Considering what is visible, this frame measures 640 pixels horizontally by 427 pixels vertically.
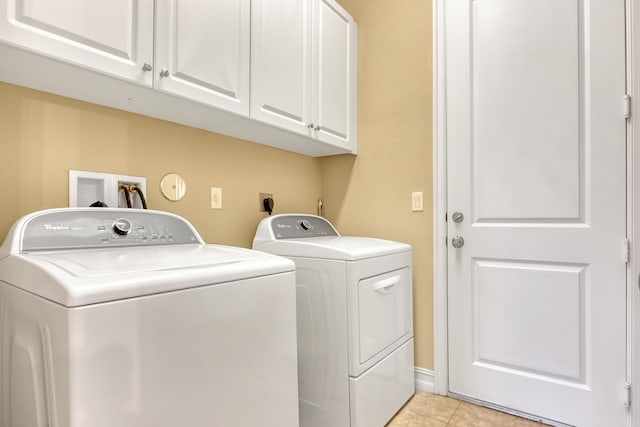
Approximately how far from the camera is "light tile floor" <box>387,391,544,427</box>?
164cm

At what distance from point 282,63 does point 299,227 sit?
855mm

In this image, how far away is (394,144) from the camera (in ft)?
6.91

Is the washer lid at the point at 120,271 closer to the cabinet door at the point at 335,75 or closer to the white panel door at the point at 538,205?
the cabinet door at the point at 335,75

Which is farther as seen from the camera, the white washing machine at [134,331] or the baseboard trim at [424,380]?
the baseboard trim at [424,380]

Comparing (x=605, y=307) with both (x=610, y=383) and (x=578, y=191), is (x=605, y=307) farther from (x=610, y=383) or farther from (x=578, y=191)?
(x=578, y=191)

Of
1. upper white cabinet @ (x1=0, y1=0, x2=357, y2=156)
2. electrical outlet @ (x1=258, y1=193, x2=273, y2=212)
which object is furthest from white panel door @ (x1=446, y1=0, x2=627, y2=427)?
electrical outlet @ (x1=258, y1=193, x2=273, y2=212)

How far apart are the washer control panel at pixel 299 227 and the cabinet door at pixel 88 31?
2.90 feet

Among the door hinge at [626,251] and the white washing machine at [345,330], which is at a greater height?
the door hinge at [626,251]

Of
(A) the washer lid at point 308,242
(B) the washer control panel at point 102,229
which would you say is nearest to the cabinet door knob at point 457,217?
(A) the washer lid at point 308,242

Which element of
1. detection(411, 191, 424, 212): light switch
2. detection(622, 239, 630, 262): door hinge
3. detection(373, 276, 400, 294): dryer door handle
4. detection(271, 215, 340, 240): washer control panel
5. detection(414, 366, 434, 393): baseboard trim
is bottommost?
detection(414, 366, 434, 393): baseboard trim

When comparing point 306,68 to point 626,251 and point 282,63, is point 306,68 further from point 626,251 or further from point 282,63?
point 626,251

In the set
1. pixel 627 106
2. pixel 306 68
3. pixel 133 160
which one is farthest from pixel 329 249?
pixel 627 106

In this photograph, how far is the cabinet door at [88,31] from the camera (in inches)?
34.9

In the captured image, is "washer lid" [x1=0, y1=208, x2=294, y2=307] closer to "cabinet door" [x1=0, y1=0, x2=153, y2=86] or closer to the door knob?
"cabinet door" [x1=0, y1=0, x2=153, y2=86]
